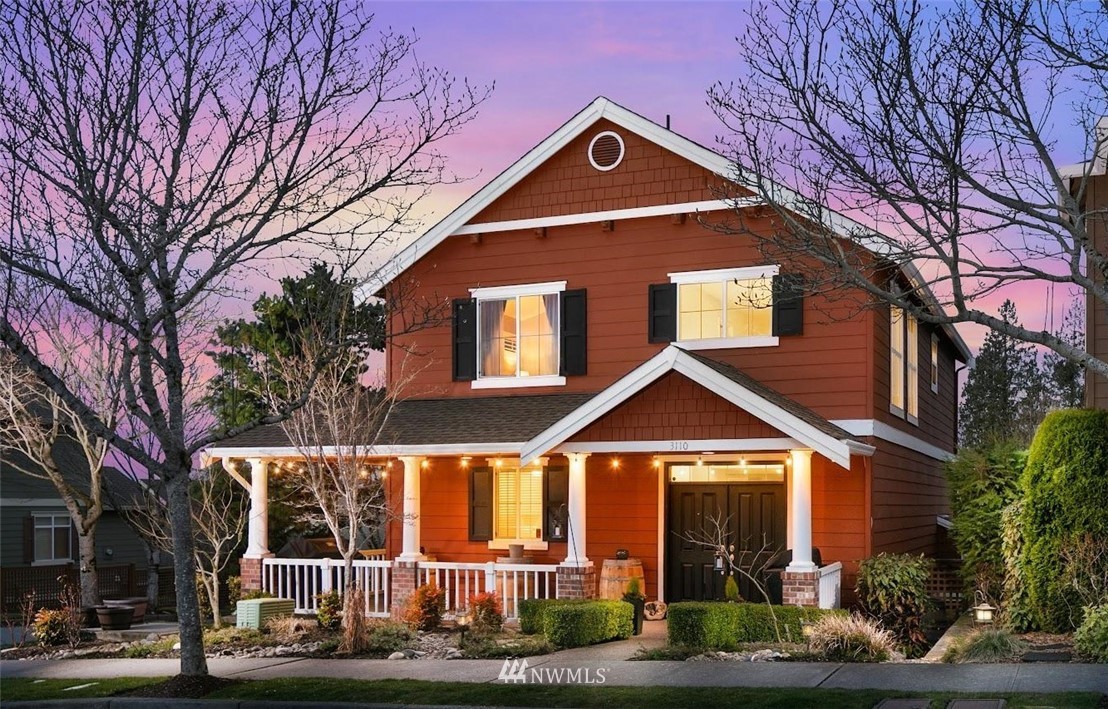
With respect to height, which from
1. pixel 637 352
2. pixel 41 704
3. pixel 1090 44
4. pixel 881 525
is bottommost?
pixel 41 704

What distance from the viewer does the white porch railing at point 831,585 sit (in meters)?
17.2

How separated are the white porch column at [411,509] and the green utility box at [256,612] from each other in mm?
2067

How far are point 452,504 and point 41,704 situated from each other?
9.02 m

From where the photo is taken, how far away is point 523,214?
71.5 feet

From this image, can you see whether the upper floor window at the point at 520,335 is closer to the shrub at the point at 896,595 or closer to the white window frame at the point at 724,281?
the white window frame at the point at 724,281

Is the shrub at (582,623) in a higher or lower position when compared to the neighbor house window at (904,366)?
lower

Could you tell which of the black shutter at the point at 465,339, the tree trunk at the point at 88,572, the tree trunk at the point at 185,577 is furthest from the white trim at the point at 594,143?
the tree trunk at the point at 88,572

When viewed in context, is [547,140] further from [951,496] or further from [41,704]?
[41,704]

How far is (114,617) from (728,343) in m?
11.2

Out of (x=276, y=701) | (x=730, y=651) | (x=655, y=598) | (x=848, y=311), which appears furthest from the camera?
(x=655, y=598)

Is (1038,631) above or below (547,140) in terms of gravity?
below

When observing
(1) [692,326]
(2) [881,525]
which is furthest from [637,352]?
(2) [881,525]

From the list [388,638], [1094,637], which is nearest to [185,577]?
[388,638]

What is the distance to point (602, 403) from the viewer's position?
59.7ft
